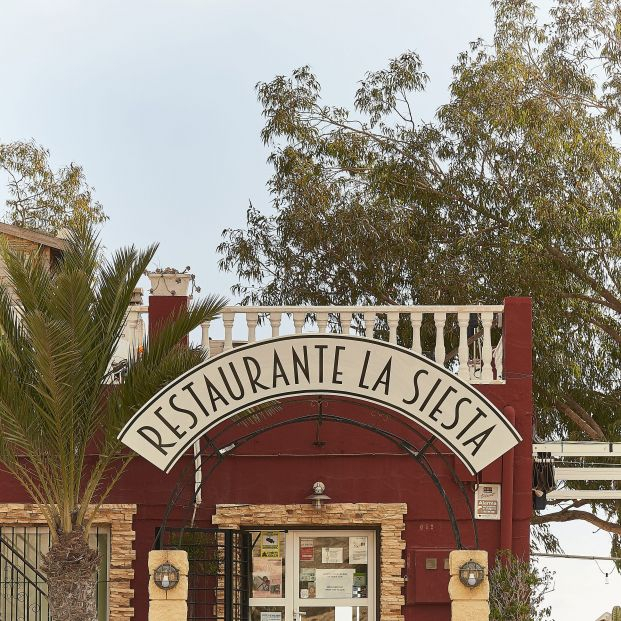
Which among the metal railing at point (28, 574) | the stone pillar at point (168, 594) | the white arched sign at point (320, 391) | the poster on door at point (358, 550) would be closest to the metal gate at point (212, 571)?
the metal railing at point (28, 574)

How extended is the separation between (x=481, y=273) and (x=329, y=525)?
892cm

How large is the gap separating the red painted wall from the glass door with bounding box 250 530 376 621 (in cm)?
57

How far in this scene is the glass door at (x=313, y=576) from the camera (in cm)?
1269

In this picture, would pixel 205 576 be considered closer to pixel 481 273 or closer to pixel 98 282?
pixel 98 282

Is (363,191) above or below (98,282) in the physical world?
above

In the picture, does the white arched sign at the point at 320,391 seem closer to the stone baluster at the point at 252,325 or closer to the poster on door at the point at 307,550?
the stone baluster at the point at 252,325

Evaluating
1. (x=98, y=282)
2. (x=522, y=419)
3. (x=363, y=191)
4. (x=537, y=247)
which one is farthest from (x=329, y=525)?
(x=363, y=191)

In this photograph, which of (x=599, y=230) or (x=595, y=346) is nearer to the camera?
(x=599, y=230)

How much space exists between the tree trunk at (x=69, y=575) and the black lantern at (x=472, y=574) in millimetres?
3400

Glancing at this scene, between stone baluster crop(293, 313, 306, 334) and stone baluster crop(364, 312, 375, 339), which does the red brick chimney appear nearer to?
stone baluster crop(293, 313, 306, 334)

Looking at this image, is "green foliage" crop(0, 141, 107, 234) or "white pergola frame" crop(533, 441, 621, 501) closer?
"white pergola frame" crop(533, 441, 621, 501)

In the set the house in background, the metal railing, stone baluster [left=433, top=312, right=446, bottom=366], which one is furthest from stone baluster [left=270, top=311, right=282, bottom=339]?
the metal railing

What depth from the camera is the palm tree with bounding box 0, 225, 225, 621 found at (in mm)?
10906

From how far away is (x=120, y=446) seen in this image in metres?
11.4
